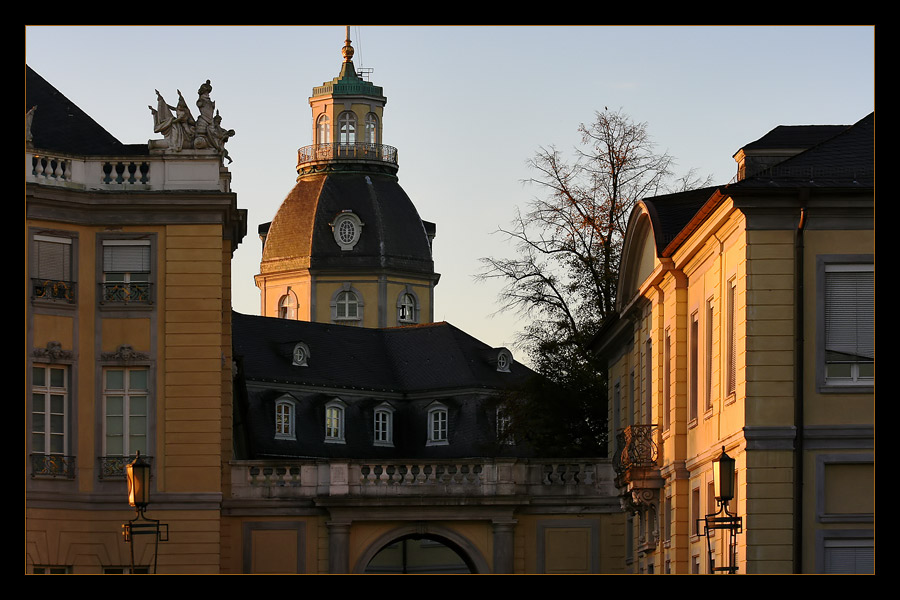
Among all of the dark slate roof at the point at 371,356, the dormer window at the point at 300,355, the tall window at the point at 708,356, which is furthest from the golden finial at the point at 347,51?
the tall window at the point at 708,356

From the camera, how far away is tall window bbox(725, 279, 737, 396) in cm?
2578

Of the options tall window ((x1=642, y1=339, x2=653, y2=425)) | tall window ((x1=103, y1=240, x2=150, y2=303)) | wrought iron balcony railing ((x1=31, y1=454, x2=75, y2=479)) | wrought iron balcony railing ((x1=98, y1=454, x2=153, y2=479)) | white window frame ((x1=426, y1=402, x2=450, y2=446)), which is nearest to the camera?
wrought iron balcony railing ((x1=31, y1=454, x2=75, y2=479))

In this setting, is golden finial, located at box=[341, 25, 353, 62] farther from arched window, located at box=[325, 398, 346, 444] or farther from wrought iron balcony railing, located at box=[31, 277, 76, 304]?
wrought iron balcony railing, located at box=[31, 277, 76, 304]

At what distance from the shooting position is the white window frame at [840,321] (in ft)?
79.6

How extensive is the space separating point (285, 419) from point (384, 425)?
240 inches

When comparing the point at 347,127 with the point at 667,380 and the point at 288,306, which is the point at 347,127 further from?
the point at 667,380

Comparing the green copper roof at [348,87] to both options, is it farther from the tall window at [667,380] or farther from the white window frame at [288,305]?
the tall window at [667,380]

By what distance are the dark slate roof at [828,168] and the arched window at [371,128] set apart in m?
77.3

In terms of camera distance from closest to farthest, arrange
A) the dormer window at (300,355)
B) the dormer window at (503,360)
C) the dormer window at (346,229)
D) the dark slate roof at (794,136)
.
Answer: the dark slate roof at (794,136) < the dormer window at (300,355) < the dormer window at (503,360) < the dormer window at (346,229)

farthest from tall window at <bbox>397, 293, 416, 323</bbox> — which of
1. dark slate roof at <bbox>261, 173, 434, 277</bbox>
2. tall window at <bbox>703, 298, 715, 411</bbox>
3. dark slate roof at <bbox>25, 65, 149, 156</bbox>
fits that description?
tall window at <bbox>703, 298, 715, 411</bbox>

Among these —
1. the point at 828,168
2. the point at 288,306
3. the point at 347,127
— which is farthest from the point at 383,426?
the point at 828,168

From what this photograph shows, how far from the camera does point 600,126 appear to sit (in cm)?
4859

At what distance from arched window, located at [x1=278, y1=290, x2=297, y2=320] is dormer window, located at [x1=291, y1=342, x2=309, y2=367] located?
48.7ft

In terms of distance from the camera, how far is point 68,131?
3766 cm
